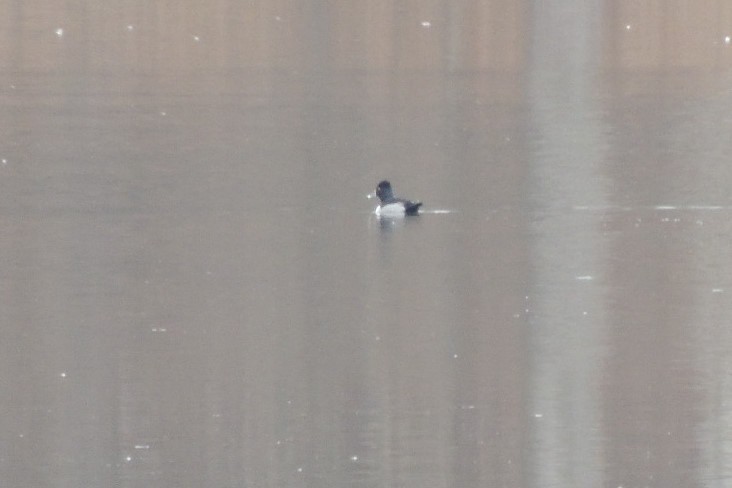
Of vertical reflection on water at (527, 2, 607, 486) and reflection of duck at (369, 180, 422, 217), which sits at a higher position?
reflection of duck at (369, 180, 422, 217)

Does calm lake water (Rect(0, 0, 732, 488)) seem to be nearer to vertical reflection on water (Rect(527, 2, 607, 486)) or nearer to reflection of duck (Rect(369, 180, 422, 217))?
vertical reflection on water (Rect(527, 2, 607, 486))

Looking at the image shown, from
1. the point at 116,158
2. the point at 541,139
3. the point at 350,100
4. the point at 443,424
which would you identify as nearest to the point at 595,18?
the point at 350,100

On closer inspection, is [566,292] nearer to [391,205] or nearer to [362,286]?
[362,286]

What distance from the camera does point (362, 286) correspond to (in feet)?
38.8

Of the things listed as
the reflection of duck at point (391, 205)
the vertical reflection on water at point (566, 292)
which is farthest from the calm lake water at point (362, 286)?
the reflection of duck at point (391, 205)

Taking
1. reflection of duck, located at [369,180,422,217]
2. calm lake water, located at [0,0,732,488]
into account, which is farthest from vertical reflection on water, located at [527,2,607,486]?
reflection of duck, located at [369,180,422,217]

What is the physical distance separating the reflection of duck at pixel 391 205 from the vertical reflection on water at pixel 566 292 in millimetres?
1012

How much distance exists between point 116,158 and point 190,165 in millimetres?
864

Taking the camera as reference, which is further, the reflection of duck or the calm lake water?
the reflection of duck

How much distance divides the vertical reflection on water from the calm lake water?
0.10ft

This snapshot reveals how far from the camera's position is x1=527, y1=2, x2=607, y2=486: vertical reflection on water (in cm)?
798

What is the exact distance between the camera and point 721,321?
1062 cm

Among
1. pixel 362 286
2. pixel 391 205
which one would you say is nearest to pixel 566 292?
pixel 362 286

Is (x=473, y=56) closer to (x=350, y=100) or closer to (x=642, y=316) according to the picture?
(x=350, y=100)
